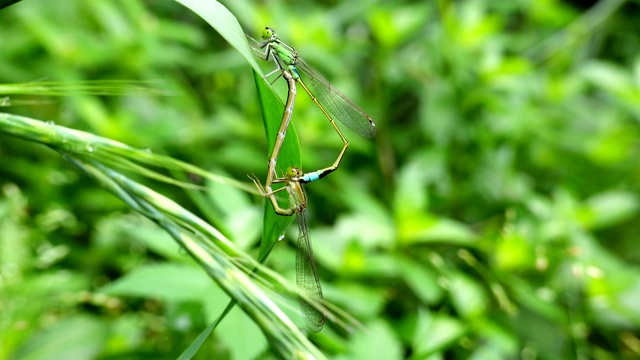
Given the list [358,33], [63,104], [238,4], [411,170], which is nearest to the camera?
[411,170]

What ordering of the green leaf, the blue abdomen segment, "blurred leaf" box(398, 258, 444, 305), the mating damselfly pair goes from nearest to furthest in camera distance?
1. the green leaf
2. the mating damselfly pair
3. the blue abdomen segment
4. "blurred leaf" box(398, 258, 444, 305)

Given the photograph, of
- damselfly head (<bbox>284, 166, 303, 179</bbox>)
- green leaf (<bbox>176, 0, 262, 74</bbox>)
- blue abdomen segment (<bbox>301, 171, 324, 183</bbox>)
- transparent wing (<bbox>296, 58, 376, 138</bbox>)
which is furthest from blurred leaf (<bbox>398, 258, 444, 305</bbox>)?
green leaf (<bbox>176, 0, 262, 74</bbox>)

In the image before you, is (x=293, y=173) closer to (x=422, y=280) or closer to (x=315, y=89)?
(x=315, y=89)

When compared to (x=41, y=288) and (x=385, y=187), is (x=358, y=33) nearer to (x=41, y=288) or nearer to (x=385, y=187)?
(x=385, y=187)

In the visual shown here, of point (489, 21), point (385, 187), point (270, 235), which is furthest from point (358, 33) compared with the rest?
point (270, 235)

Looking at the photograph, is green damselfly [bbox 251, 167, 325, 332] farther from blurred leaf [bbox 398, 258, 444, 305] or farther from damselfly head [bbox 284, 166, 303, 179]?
blurred leaf [bbox 398, 258, 444, 305]

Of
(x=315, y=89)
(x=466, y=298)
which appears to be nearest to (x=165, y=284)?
A: (x=315, y=89)

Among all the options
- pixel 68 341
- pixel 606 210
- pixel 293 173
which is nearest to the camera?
pixel 293 173
